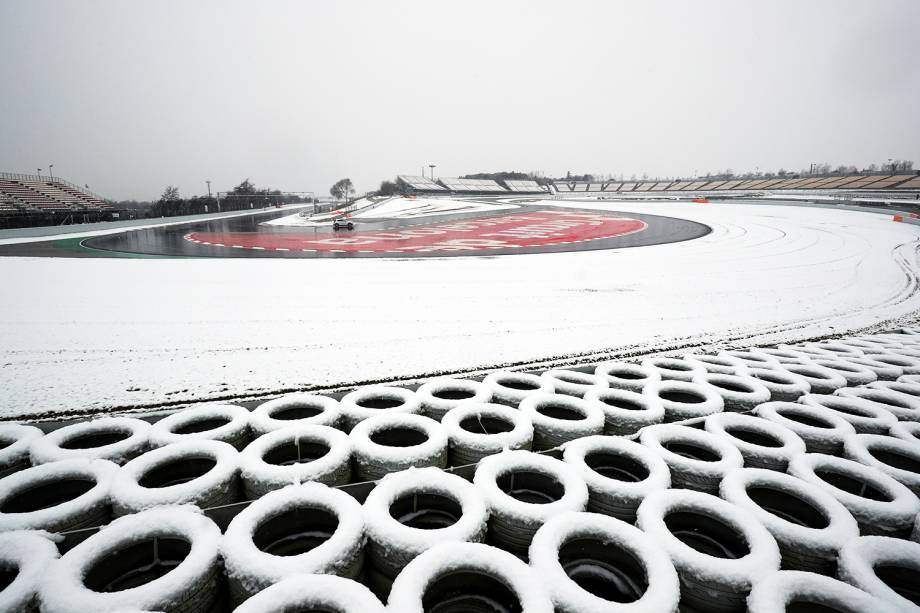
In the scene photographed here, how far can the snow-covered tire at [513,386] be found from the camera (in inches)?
165

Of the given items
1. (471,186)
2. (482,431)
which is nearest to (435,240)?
(482,431)

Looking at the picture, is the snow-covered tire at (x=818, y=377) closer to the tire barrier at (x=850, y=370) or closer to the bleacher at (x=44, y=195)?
the tire barrier at (x=850, y=370)

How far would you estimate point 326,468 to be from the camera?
2947 mm

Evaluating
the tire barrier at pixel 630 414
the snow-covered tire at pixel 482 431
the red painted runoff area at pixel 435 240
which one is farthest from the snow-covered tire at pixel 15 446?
the red painted runoff area at pixel 435 240

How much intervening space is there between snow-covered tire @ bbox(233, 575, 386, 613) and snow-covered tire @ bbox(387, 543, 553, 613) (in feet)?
0.43

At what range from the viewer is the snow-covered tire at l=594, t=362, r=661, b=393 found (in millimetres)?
4578

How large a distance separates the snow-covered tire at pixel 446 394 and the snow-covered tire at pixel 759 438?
2041 mm

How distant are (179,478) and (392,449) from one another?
164 cm

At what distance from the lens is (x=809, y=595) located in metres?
2.01

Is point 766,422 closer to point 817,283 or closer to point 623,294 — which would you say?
point 623,294

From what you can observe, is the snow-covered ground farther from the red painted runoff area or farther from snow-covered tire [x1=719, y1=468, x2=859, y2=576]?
the red painted runoff area

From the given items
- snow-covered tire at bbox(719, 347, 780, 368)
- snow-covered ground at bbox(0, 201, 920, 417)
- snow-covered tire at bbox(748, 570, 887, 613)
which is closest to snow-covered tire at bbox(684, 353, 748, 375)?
snow-covered tire at bbox(719, 347, 780, 368)

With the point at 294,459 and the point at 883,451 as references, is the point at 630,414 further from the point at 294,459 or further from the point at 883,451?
the point at 294,459

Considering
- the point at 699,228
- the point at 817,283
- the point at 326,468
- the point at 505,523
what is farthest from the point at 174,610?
the point at 699,228
